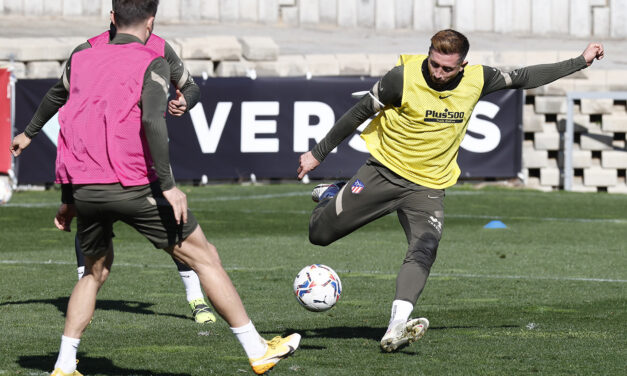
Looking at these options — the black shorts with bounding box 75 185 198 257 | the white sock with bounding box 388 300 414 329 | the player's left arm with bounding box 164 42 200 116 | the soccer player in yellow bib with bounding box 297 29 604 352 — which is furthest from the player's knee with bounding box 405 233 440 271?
the black shorts with bounding box 75 185 198 257

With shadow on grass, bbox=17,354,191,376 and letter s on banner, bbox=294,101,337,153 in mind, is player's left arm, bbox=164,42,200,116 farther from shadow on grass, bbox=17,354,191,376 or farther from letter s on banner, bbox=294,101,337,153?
letter s on banner, bbox=294,101,337,153

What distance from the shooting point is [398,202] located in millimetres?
8125

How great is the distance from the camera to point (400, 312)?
733cm

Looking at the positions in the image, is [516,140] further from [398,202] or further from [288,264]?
[398,202]

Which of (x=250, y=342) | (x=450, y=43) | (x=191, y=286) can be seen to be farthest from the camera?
(x=191, y=286)

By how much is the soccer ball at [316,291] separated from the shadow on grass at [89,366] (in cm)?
161

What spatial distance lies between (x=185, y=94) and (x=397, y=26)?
2399 centimetres

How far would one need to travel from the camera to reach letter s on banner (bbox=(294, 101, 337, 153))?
69.1 feet

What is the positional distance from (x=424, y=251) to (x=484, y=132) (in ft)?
46.2

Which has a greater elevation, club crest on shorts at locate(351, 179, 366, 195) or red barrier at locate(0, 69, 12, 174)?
club crest on shorts at locate(351, 179, 366, 195)

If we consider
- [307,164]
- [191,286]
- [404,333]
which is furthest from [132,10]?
[191,286]

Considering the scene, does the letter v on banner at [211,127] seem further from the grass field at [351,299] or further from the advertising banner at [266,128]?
the grass field at [351,299]

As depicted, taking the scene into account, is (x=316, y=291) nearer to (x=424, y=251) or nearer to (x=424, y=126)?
(x=424, y=251)

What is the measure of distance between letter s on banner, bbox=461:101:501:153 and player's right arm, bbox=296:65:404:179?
13.5 m
